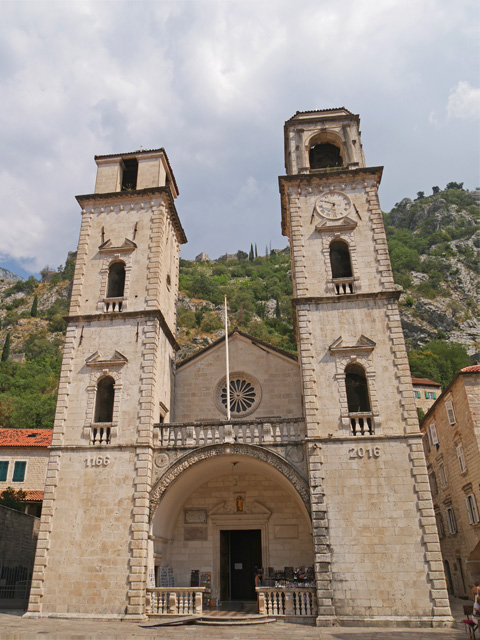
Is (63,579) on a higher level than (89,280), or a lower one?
lower

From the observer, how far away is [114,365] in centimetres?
1647

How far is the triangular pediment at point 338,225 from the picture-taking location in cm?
1800

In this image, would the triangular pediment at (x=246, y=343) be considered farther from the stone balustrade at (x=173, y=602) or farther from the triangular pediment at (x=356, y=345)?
the stone balustrade at (x=173, y=602)

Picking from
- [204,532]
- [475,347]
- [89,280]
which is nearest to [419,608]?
[204,532]

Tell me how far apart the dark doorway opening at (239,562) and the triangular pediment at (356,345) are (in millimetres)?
7322

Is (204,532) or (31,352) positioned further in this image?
(31,352)

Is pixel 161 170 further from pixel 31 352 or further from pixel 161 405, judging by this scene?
pixel 31 352

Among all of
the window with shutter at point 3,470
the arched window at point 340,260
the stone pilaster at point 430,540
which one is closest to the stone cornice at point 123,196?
the arched window at point 340,260

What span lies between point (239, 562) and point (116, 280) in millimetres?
11507

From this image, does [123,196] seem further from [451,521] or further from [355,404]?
[451,521]

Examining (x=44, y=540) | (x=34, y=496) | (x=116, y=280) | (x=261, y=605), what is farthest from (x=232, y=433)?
(x=34, y=496)

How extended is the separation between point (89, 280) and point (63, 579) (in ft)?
32.9

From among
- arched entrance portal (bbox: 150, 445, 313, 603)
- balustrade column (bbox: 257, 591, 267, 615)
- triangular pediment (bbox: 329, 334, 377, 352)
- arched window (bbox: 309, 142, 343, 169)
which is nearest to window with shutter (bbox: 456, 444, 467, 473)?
arched entrance portal (bbox: 150, 445, 313, 603)

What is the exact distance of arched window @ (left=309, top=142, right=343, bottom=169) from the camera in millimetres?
21406
